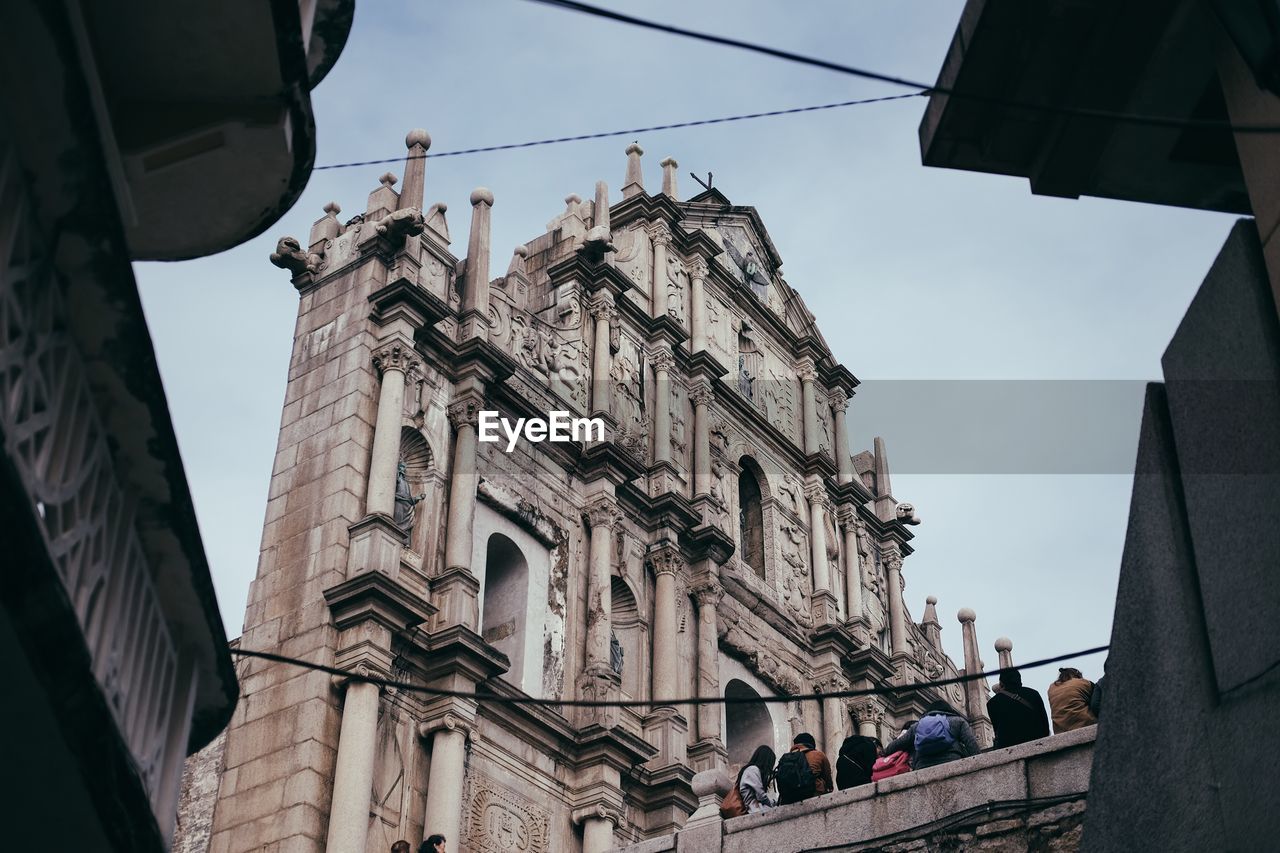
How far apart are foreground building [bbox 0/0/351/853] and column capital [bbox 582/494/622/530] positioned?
53.3 feet

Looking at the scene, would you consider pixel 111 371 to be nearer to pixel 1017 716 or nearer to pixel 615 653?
pixel 1017 716

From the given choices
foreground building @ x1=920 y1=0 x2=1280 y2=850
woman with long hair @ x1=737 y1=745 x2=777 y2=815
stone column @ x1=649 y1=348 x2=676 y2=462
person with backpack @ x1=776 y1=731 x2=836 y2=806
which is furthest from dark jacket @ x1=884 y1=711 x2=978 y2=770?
stone column @ x1=649 y1=348 x2=676 y2=462

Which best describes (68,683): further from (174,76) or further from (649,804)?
(649,804)

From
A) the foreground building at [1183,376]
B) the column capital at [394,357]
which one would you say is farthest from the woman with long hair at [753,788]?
the column capital at [394,357]

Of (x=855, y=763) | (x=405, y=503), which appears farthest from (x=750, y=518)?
(x=855, y=763)

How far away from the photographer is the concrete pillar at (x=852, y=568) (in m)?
30.4

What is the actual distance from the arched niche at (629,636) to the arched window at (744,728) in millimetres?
2662

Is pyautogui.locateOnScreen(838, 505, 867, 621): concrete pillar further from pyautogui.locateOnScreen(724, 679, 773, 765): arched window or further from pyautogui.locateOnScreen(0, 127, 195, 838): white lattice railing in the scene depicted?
pyautogui.locateOnScreen(0, 127, 195, 838): white lattice railing

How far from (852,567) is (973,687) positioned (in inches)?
203

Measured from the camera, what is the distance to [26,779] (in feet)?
23.1

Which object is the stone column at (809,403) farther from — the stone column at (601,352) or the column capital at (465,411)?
the column capital at (465,411)

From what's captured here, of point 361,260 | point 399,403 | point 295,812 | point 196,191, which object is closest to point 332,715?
point 295,812

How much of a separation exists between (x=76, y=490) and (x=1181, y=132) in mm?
6142

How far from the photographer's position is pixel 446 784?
20328mm
